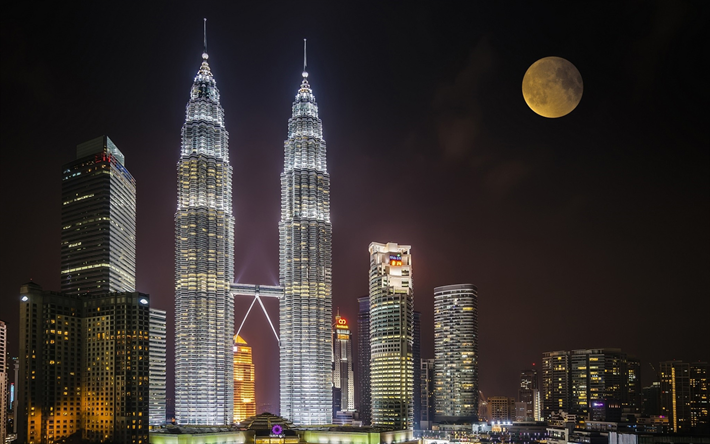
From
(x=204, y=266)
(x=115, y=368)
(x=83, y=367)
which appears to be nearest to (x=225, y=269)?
(x=204, y=266)

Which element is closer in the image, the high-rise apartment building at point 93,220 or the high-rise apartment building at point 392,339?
the high-rise apartment building at point 93,220

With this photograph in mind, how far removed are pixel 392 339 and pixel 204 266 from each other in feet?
138

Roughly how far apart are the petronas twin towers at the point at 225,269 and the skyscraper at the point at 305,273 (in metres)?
0.21

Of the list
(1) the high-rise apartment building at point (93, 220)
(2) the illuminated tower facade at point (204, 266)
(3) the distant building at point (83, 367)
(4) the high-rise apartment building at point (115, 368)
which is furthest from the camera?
(2) the illuminated tower facade at point (204, 266)

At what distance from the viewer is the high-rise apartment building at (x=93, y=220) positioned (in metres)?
165

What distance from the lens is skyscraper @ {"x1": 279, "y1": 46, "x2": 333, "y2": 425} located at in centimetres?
17625

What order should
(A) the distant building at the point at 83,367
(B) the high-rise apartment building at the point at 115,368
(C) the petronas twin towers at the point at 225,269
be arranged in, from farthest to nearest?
(C) the petronas twin towers at the point at 225,269 < (B) the high-rise apartment building at the point at 115,368 < (A) the distant building at the point at 83,367

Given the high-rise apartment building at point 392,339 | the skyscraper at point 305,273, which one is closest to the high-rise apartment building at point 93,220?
the skyscraper at point 305,273

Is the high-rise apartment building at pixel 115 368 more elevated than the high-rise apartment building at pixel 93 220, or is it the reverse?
the high-rise apartment building at pixel 93 220

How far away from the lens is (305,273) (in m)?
180

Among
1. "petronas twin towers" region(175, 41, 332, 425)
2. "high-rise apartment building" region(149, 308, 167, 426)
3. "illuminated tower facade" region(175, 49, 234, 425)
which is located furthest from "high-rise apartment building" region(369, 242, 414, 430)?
"high-rise apartment building" region(149, 308, 167, 426)

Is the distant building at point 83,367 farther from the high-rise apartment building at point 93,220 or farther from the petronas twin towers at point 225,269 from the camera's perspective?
the petronas twin towers at point 225,269

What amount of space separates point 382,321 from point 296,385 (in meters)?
22.7

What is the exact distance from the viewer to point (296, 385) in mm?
176000
